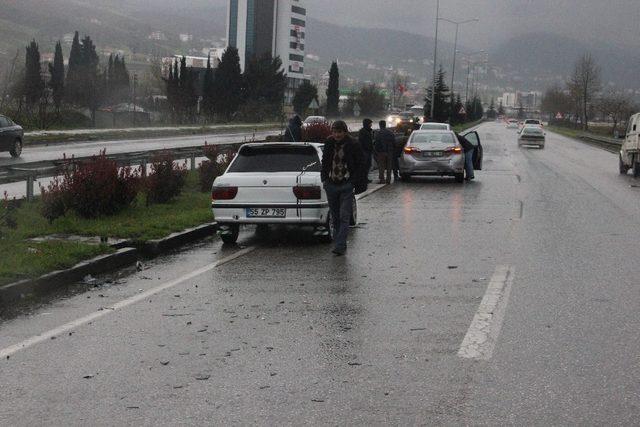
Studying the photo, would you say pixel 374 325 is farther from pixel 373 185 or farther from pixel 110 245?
pixel 373 185

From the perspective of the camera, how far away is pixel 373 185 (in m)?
25.0

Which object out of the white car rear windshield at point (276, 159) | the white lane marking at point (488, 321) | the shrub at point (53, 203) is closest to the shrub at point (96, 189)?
the shrub at point (53, 203)

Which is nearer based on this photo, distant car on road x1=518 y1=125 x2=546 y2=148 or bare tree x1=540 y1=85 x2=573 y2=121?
distant car on road x1=518 y1=125 x2=546 y2=148

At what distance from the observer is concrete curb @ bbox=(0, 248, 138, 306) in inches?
352

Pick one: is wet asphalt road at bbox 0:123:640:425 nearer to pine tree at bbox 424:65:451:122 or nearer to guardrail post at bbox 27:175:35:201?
guardrail post at bbox 27:175:35:201

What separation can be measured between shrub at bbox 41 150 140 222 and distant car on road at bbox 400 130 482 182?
12.1 metres

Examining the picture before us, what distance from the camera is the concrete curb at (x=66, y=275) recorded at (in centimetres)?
895

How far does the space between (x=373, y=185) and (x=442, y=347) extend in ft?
59.3

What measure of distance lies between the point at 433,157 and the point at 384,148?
1504 millimetres

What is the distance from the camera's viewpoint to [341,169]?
1260cm

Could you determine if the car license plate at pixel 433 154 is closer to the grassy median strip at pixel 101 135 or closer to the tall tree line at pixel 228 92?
the grassy median strip at pixel 101 135

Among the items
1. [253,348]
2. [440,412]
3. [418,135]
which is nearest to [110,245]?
[253,348]

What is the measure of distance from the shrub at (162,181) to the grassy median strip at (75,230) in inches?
9.3

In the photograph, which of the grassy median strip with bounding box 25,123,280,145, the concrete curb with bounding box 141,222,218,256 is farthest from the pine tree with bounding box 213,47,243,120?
the concrete curb with bounding box 141,222,218,256
